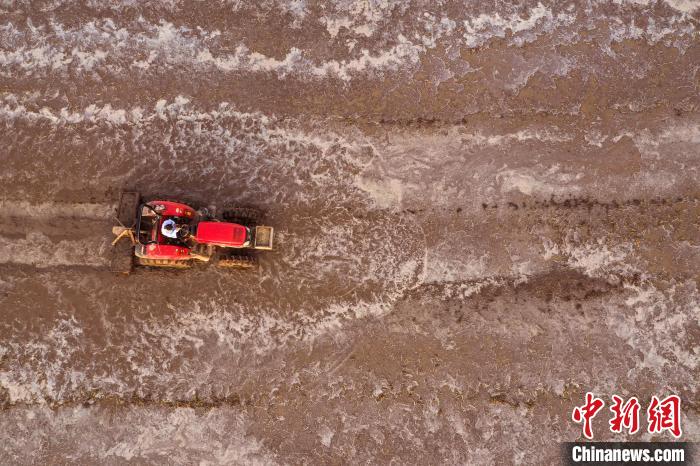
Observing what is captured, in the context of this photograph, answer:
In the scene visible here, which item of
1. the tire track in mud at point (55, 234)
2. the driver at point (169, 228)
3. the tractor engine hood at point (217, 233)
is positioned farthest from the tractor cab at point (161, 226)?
the tire track in mud at point (55, 234)

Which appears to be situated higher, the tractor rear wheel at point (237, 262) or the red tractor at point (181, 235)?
the red tractor at point (181, 235)

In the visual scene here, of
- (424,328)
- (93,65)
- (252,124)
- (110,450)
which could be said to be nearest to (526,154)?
(424,328)

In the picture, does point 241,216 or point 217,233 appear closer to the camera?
point 217,233

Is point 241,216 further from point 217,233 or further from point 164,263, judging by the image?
point 164,263

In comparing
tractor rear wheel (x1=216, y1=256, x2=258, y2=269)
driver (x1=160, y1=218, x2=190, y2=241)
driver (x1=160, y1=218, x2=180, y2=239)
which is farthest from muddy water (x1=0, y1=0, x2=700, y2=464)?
driver (x1=160, y1=218, x2=180, y2=239)

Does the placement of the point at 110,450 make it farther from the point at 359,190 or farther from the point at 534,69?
the point at 534,69
